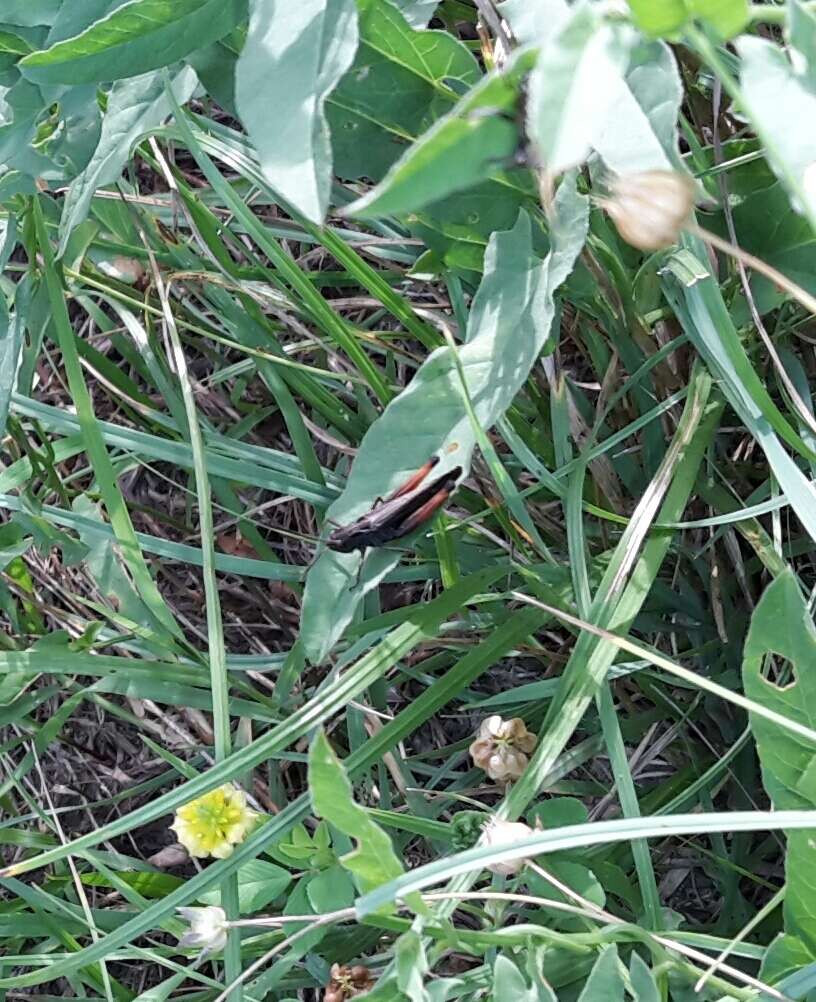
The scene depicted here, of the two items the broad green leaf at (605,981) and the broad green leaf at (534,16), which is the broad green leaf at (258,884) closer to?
the broad green leaf at (605,981)

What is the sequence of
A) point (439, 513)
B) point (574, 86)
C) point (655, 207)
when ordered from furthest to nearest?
1. point (439, 513)
2. point (655, 207)
3. point (574, 86)

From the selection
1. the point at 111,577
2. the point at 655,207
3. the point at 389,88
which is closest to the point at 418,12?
the point at 389,88

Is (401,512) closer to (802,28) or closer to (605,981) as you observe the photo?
(605,981)

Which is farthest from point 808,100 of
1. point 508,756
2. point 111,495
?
Result: point 111,495

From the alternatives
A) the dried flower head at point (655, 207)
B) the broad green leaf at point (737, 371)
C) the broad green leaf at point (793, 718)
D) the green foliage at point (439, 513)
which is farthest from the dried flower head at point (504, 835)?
the dried flower head at point (655, 207)

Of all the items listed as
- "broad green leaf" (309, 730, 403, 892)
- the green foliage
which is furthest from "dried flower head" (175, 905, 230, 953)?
"broad green leaf" (309, 730, 403, 892)

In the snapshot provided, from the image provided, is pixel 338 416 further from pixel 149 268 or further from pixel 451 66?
pixel 451 66

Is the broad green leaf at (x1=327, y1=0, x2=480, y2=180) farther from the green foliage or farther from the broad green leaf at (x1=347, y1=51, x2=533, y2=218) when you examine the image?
the broad green leaf at (x1=347, y1=51, x2=533, y2=218)
